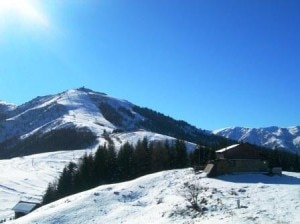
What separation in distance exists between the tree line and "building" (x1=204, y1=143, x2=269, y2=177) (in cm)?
2702

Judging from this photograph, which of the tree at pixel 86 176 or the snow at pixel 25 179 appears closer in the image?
the tree at pixel 86 176

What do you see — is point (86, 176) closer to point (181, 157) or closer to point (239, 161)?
point (181, 157)

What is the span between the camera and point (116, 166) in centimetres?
9531

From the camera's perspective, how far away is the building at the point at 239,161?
6756cm

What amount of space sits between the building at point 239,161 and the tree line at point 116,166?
27.0 m

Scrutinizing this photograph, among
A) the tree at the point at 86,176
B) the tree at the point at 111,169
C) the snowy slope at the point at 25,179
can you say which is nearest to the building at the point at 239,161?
the tree at the point at 111,169

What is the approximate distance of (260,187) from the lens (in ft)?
180

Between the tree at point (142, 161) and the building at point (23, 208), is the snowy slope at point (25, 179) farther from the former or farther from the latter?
the tree at point (142, 161)

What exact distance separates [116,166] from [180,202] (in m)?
44.8

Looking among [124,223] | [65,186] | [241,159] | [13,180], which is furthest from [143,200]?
[13,180]

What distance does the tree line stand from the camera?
308 feet

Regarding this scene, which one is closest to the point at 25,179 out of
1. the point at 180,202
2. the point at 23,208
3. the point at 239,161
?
the point at 23,208

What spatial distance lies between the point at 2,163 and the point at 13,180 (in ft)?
181

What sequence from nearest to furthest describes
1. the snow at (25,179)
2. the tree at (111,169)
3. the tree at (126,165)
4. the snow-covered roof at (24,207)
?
1. the snow-covered roof at (24,207)
2. the tree at (111,169)
3. the tree at (126,165)
4. the snow at (25,179)
